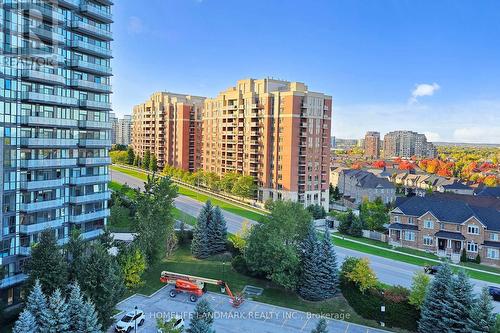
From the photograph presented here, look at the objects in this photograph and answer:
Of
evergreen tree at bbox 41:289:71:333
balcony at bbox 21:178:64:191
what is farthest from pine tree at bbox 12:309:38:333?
balcony at bbox 21:178:64:191

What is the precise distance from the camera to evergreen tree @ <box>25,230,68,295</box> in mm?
26078

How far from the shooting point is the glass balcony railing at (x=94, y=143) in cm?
3881

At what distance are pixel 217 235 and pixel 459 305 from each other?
25.7 m

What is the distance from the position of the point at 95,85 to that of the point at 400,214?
41374 millimetres

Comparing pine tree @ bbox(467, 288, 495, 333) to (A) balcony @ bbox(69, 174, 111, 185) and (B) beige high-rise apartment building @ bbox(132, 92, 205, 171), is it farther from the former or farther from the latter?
(B) beige high-rise apartment building @ bbox(132, 92, 205, 171)

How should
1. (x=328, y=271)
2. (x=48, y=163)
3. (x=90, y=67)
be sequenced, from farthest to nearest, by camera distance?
(x=90, y=67) → (x=48, y=163) → (x=328, y=271)

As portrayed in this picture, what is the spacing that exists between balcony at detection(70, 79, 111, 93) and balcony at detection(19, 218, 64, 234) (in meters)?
12.4

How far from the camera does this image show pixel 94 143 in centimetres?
3984

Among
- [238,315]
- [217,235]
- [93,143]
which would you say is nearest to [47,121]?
[93,143]

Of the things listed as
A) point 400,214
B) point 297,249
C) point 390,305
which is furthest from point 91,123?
point 400,214

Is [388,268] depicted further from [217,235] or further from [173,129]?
[173,129]

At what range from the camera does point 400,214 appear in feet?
182

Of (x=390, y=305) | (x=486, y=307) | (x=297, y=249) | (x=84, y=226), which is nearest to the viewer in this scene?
(x=486, y=307)

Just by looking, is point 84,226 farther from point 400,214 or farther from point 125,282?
point 400,214
